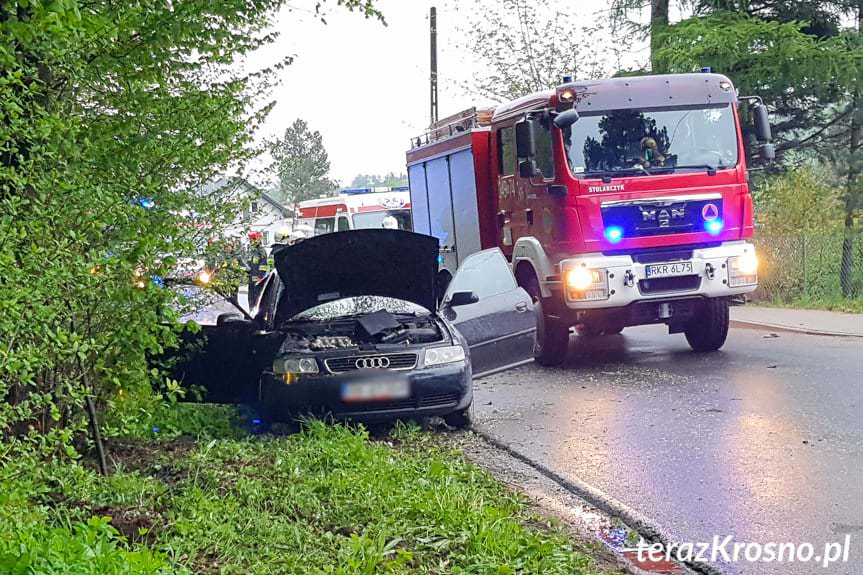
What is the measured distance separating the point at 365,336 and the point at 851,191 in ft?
45.0

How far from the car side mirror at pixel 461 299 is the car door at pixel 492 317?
21mm

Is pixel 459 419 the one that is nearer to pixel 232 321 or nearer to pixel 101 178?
pixel 232 321

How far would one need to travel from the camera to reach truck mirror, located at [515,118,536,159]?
433 inches

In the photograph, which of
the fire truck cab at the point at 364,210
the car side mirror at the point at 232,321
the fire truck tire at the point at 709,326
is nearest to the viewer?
the car side mirror at the point at 232,321

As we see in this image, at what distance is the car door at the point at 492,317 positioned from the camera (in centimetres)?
909

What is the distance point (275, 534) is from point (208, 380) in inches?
115

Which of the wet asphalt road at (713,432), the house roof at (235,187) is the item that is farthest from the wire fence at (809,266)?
the house roof at (235,187)

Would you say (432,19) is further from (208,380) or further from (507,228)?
(208,380)

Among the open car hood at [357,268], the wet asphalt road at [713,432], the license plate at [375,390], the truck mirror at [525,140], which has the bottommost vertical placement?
the wet asphalt road at [713,432]

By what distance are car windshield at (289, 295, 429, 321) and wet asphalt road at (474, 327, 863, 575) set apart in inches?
50.0

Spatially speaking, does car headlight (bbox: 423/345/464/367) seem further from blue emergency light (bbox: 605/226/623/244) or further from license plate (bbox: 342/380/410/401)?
blue emergency light (bbox: 605/226/623/244)

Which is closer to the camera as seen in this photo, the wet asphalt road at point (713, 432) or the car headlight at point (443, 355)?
the wet asphalt road at point (713, 432)

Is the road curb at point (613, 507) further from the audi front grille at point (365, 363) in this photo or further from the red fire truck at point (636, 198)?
the red fire truck at point (636, 198)

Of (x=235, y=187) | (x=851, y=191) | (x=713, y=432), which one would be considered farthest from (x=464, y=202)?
(x=851, y=191)
